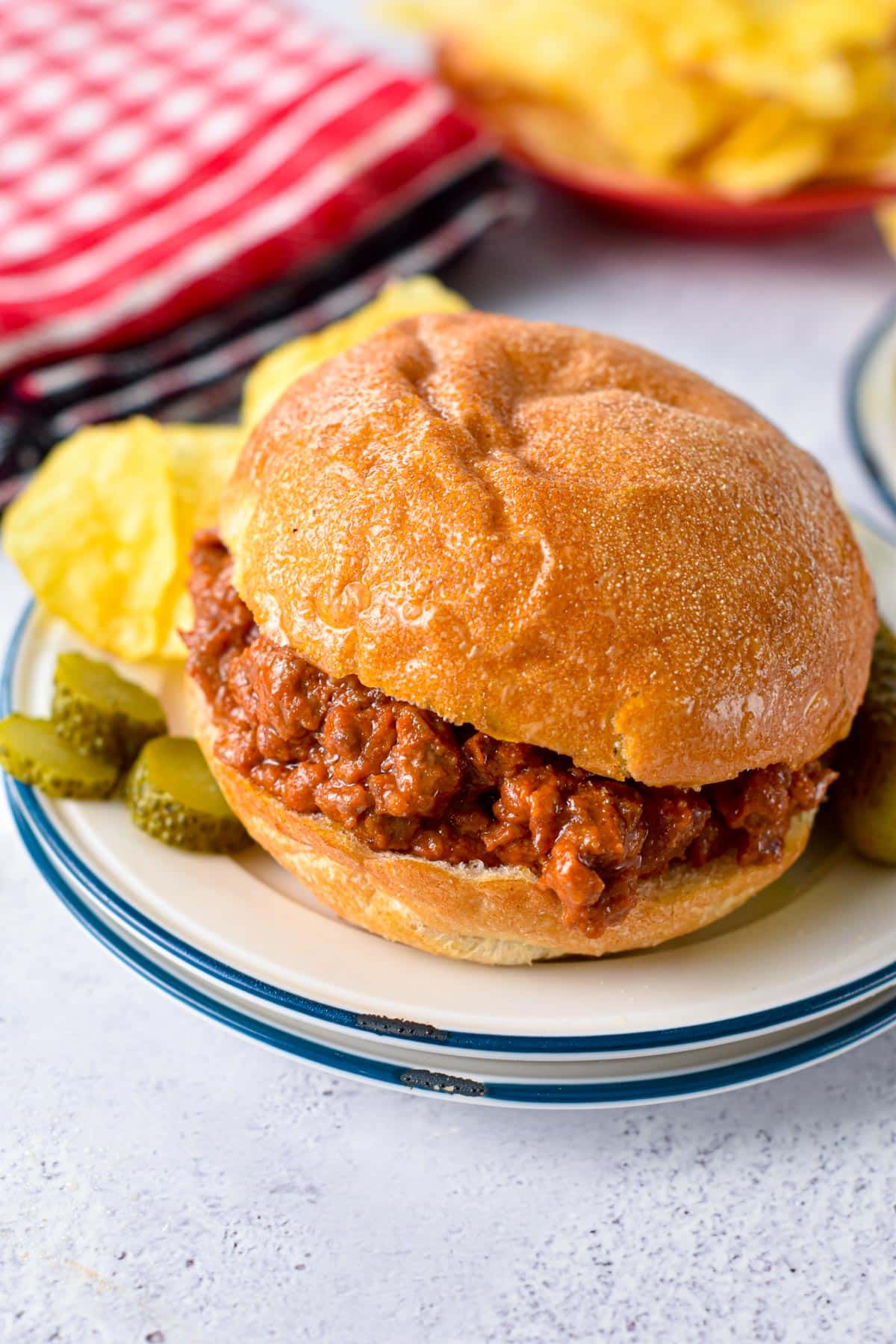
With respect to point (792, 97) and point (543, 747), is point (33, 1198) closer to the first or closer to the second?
point (543, 747)

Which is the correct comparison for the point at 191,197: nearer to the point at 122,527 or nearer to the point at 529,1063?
the point at 122,527

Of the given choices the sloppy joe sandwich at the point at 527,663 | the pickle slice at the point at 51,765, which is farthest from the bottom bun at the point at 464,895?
the pickle slice at the point at 51,765

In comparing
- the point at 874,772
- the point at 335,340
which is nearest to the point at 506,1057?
the point at 874,772

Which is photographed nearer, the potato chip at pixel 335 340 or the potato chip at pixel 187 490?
the potato chip at pixel 187 490

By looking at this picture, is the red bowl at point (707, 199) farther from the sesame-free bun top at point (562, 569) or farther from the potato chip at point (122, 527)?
the sesame-free bun top at point (562, 569)

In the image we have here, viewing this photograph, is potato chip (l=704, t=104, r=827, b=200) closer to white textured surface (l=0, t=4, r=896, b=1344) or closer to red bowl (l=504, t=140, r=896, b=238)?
red bowl (l=504, t=140, r=896, b=238)

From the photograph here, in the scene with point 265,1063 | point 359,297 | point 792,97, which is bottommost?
point 265,1063

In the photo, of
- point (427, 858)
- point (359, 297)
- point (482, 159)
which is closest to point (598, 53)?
point (482, 159)
